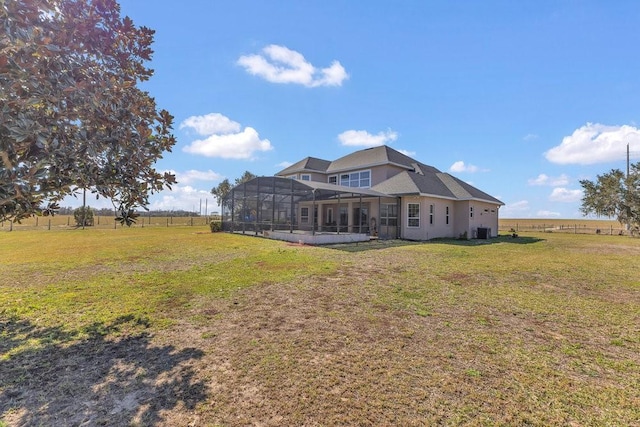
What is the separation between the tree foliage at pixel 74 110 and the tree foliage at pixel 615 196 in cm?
3710

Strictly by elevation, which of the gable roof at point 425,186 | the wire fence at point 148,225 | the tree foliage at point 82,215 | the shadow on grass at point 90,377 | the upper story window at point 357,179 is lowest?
the shadow on grass at point 90,377

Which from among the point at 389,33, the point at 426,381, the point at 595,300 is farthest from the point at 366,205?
the point at 426,381

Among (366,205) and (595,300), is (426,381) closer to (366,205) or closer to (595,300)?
(595,300)

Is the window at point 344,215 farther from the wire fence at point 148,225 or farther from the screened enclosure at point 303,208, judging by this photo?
the wire fence at point 148,225

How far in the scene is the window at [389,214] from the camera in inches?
776

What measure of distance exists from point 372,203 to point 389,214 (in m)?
1.41

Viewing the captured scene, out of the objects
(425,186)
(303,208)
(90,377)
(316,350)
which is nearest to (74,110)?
(90,377)

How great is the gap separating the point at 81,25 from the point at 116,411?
388 cm

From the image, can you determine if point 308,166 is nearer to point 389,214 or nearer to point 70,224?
point 389,214

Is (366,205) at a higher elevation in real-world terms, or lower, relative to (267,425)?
higher

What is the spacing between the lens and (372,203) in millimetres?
20703

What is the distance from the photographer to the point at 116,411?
271 cm

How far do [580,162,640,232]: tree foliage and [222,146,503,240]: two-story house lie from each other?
1371cm

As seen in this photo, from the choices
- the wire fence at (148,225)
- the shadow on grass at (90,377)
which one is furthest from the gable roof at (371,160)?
the shadow on grass at (90,377)
